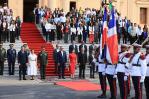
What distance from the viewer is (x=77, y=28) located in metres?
32.8

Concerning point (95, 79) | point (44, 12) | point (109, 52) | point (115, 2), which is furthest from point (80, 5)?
point (109, 52)

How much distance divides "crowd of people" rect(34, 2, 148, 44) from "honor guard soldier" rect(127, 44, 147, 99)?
53.6ft

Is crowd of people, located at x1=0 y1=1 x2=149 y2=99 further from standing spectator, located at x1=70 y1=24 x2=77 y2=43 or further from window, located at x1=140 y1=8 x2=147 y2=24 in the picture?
window, located at x1=140 y1=8 x2=147 y2=24

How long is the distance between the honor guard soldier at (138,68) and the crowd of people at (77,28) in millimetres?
16342

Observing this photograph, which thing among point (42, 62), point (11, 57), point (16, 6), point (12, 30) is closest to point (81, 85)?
point (42, 62)

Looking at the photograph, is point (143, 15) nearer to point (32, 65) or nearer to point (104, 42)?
point (32, 65)

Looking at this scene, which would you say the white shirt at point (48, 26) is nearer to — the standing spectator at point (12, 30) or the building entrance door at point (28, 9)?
the standing spectator at point (12, 30)

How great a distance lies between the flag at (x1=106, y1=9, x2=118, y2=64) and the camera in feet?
57.1

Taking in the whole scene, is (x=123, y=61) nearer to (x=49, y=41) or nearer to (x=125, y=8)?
(x=49, y=41)

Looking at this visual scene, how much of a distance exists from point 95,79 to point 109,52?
914 centimetres

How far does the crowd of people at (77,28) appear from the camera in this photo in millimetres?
32594

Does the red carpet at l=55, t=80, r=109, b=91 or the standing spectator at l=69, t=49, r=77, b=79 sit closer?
the red carpet at l=55, t=80, r=109, b=91

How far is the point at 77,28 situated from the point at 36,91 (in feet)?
42.6

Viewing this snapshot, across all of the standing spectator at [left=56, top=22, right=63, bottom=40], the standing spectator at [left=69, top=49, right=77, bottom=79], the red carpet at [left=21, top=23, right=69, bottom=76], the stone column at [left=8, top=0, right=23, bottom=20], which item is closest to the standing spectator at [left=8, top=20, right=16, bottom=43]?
the red carpet at [left=21, top=23, right=69, bottom=76]
